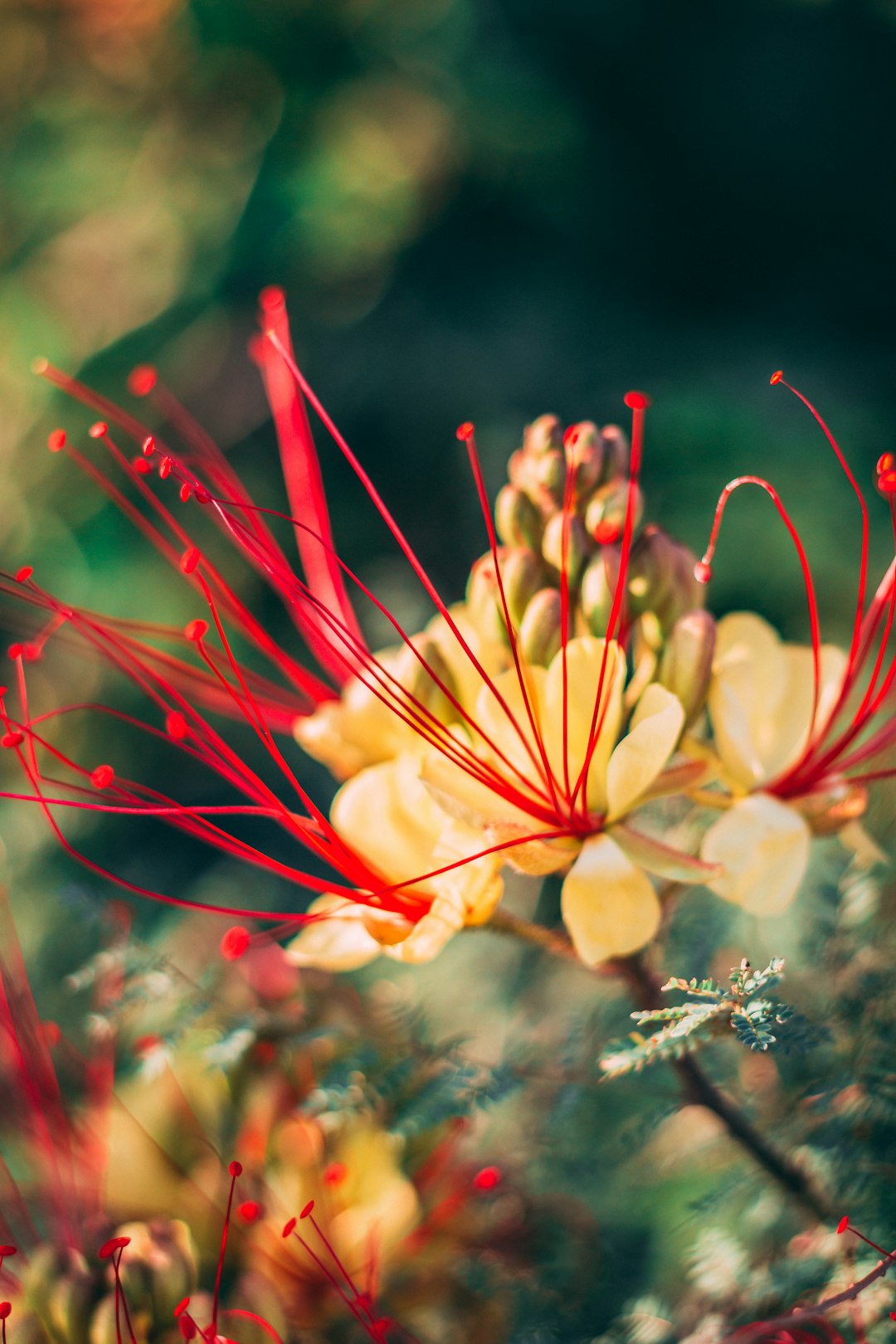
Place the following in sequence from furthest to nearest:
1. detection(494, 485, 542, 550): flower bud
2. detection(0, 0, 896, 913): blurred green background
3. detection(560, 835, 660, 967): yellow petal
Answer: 1. detection(0, 0, 896, 913): blurred green background
2. detection(494, 485, 542, 550): flower bud
3. detection(560, 835, 660, 967): yellow petal

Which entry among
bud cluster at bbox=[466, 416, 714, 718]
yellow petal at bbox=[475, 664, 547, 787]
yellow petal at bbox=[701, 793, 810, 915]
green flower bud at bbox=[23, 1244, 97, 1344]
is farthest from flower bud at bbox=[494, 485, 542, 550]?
green flower bud at bbox=[23, 1244, 97, 1344]

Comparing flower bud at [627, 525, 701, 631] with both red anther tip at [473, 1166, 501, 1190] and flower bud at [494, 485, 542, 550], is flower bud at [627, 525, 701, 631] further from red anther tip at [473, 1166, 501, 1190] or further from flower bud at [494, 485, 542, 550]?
red anther tip at [473, 1166, 501, 1190]

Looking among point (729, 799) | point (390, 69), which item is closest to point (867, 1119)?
point (729, 799)

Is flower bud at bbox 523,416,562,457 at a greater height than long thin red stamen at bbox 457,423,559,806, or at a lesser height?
greater

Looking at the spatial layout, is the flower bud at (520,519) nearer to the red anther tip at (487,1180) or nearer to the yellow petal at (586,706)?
the yellow petal at (586,706)

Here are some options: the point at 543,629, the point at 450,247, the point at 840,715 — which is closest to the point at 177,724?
the point at 543,629

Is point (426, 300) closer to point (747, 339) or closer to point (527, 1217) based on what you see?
point (747, 339)

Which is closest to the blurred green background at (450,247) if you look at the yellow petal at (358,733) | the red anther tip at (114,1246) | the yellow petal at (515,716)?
the yellow petal at (358,733)
